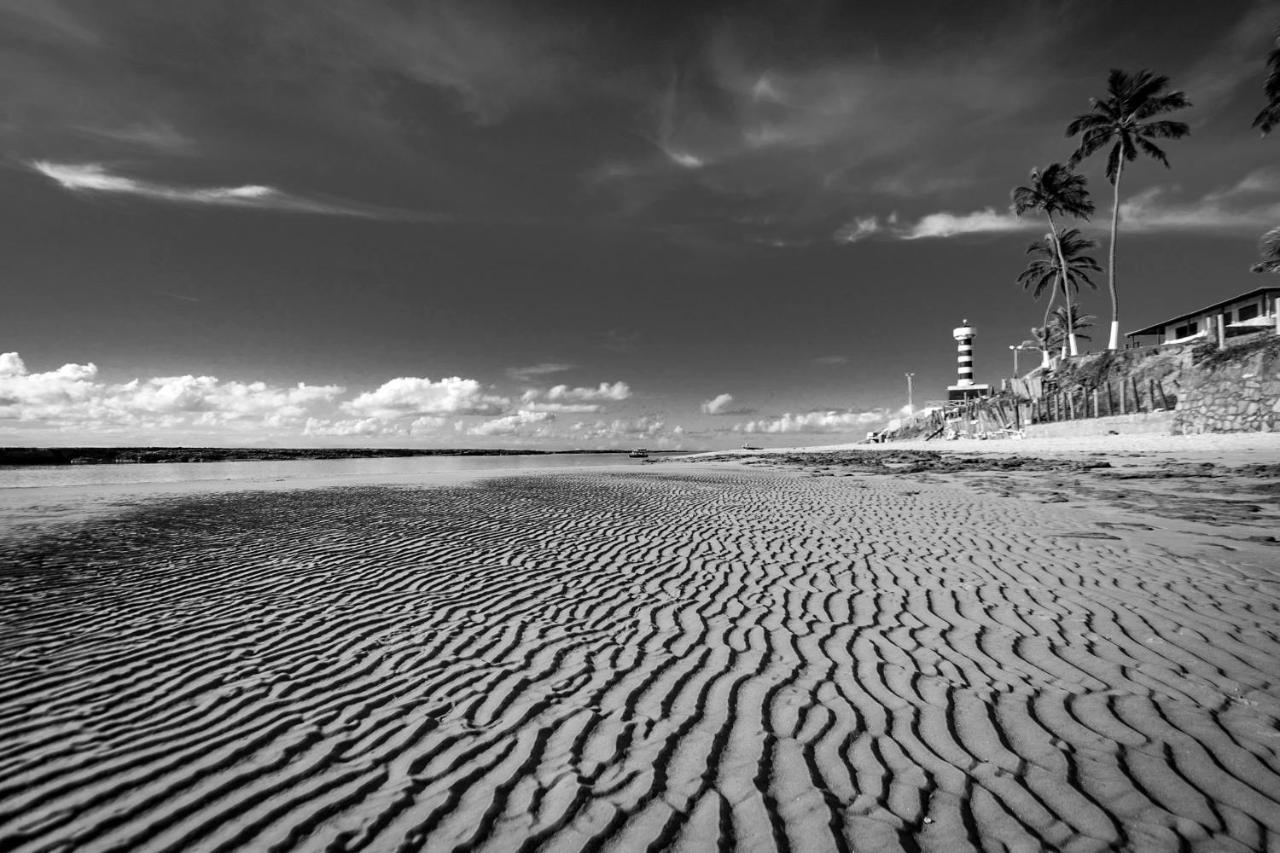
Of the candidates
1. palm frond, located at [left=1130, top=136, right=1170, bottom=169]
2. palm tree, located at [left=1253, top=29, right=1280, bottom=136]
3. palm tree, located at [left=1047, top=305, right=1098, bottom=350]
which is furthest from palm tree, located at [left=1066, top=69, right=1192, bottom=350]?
palm tree, located at [left=1047, top=305, right=1098, bottom=350]

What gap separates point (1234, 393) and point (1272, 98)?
13.5 m

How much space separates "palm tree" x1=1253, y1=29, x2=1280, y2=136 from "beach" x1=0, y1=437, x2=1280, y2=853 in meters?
26.2

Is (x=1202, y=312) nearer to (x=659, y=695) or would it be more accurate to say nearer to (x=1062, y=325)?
(x=1062, y=325)

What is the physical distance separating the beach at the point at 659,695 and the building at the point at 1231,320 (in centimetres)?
3986

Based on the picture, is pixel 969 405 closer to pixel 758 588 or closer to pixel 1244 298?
pixel 1244 298

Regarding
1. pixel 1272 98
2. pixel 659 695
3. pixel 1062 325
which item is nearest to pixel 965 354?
pixel 1062 325

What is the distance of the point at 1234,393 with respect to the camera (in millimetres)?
21234

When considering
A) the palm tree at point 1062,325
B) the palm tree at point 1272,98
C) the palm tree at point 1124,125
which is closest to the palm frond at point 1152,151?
the palm tree at point 1124,125

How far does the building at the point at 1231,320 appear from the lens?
38.3 m

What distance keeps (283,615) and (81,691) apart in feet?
5.83

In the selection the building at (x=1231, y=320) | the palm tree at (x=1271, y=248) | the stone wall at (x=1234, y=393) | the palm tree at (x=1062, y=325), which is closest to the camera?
the stone wall at (x=1234, y=393)

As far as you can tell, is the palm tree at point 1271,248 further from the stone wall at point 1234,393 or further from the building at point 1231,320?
the stone wall at point 1234,393

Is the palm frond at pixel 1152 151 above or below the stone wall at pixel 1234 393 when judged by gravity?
above

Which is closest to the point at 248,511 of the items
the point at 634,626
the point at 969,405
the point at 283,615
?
the point at 283,615
